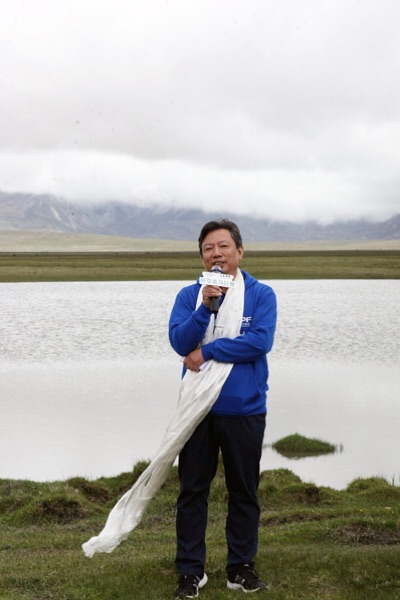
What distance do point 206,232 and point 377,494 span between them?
6604mm

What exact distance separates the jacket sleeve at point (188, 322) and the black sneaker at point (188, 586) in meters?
1.73

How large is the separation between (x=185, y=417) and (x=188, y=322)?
28.6 inches

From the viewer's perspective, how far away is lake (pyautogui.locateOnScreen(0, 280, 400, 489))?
1462 cm

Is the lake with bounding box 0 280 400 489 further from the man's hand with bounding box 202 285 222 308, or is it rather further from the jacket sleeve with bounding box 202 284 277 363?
the man's hand with bounding box 202 285 222 308

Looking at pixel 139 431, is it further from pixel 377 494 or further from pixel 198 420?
pixel 198 420

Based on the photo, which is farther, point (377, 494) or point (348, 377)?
point (348, 377)

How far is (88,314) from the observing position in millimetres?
42688

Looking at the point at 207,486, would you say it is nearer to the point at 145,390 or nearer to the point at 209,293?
the point at 209,293

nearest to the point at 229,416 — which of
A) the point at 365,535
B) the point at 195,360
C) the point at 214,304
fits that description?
the point at 195,360

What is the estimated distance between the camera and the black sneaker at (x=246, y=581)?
6.16 meters

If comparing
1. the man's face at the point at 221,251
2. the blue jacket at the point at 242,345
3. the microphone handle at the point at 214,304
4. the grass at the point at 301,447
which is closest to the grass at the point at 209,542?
the blue jacket at the point at 242,345

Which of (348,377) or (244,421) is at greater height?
(244,421)

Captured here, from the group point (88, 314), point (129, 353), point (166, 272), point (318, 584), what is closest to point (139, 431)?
point (318, 584)

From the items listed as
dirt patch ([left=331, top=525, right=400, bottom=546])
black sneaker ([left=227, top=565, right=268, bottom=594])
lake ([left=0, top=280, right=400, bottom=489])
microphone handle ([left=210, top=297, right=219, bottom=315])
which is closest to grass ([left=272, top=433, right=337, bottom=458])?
lake ([left=0, top=280, right=400, bottom=489])
